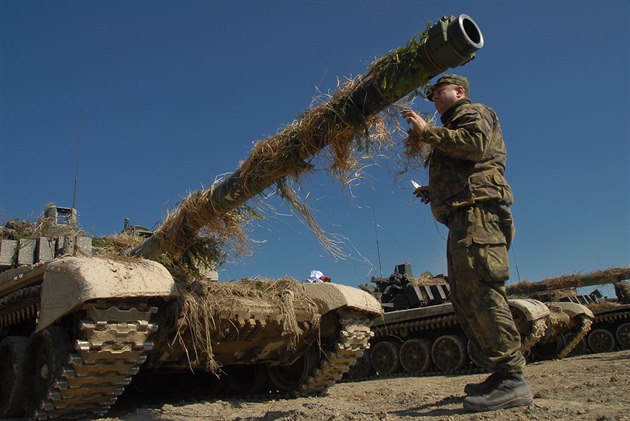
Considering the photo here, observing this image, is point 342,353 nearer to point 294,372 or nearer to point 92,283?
point 294,372

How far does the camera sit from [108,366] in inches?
178

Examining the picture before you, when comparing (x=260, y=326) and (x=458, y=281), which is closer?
(x=458, y=281)

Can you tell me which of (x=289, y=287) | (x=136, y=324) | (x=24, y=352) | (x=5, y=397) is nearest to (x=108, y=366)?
(x=136, y=324)

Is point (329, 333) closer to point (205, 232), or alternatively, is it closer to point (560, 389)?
point (205, 232)

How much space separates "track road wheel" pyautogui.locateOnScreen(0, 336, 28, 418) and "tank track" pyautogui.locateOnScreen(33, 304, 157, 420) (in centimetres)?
47

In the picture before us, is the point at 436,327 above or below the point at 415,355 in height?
above

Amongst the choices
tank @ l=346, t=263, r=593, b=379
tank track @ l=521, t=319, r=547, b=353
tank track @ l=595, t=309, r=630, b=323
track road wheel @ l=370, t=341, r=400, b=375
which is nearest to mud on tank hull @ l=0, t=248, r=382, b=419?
tank @ l=346, t=263, r=593, b=379

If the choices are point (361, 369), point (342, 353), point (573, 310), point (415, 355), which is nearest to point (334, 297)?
point (342, 353)

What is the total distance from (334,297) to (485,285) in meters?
2.86

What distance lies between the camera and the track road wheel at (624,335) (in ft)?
48.7

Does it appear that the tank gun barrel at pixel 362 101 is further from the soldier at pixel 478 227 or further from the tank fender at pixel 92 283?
the tank fender at pixel 92 283

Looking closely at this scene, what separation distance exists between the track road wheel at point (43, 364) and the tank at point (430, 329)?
229 inches

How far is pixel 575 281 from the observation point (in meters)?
17.1

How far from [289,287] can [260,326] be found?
676 millimetres
